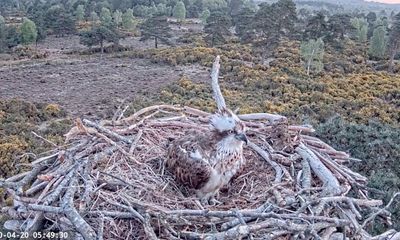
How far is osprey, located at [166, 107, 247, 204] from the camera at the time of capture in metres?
3.30

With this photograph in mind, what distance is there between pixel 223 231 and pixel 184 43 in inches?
1430

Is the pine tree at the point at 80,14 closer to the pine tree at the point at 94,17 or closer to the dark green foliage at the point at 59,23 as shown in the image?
the pine tree at the point at 94,17

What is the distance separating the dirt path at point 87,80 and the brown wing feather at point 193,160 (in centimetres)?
1420

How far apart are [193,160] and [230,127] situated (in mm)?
353

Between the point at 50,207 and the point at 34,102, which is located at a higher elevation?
the point at 50,207

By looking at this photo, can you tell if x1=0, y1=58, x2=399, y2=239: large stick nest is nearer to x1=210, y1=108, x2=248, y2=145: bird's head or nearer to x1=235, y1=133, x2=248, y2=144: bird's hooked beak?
x1=210, y1=108, x2=248, y2=145: bird's head

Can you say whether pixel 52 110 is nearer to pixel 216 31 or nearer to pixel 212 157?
pixel 212 157

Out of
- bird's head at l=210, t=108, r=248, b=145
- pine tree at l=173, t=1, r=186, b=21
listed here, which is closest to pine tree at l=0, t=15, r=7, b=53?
pine tree at l=173, t=1, r=186, b=21

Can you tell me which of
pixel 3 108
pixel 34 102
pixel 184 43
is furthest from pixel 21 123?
pixel 184 43

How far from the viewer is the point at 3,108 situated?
58.7 ft

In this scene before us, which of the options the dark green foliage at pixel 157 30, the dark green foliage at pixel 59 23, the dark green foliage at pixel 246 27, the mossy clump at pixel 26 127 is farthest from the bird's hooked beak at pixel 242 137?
the dark green foliage at pixel 59 23

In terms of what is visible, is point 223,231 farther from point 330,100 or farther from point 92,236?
point 330,100

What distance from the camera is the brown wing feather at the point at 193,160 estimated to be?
10.9ft

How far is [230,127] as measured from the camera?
325cm
